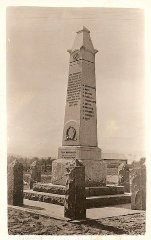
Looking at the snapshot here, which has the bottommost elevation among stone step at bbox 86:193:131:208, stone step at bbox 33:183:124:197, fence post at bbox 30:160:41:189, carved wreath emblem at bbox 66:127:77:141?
stone step at bbox 86:193:131:208

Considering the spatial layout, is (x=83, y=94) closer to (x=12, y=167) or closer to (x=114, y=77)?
(x=114, y=77)

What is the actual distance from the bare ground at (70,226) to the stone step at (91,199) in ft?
1.90

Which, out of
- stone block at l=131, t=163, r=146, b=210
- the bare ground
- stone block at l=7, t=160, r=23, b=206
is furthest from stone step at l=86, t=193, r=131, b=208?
stone block at l=7, t=160, r=23, b=206

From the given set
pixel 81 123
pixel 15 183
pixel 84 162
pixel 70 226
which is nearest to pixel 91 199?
pixel 84 162

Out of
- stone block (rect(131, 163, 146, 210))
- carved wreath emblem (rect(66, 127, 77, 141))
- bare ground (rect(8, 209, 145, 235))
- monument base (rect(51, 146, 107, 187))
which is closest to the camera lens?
bare ground (rect(8, 209, 145, 235))

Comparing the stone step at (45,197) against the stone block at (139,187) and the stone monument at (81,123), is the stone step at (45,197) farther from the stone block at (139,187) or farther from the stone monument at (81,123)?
the stone block at (139,187)

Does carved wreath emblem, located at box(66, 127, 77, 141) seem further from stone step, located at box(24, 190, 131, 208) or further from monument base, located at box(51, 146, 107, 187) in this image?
stone step, located at box(24, 190, 131, 208)

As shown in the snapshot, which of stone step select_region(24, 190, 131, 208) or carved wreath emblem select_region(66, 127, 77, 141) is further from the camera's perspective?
carved wreath emblem select_region(66, 127, 77, 141)

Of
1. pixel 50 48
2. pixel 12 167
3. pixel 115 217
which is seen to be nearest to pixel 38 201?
pixel 12 167

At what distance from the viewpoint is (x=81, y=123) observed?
5.20 m

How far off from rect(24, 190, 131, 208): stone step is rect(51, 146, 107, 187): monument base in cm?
28

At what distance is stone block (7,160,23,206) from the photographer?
4.34 m

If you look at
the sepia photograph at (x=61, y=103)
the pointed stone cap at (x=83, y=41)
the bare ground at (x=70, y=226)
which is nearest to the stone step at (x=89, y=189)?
the sepia photograph at (x=61, y=103)

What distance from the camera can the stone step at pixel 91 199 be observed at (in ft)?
15.3
